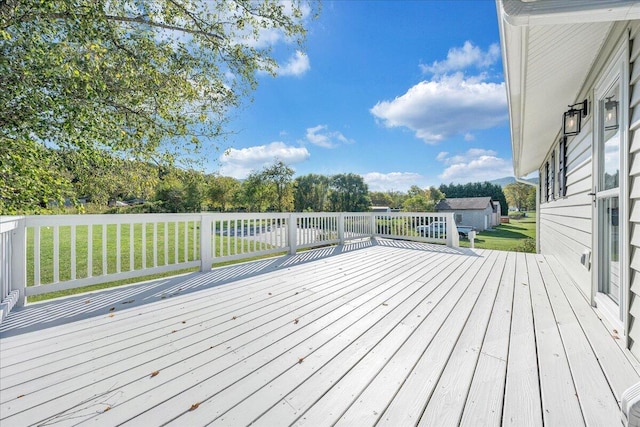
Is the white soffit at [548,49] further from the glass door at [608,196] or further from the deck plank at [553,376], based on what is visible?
the deck plank at [553,376]

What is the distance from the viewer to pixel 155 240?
3254mm

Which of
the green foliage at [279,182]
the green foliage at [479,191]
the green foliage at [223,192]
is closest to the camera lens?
the green foliage at [279,182]

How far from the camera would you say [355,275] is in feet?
11.7

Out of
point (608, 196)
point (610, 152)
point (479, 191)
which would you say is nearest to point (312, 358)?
point (608, 196)

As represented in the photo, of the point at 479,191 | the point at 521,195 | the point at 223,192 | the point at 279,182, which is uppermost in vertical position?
the point at 479,191

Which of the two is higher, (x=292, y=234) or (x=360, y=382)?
(x=292, y=234)

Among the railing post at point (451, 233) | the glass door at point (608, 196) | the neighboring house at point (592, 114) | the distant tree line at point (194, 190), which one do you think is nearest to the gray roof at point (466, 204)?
the distant tree line at point (194, 190)

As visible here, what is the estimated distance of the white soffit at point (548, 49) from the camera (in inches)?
50.0

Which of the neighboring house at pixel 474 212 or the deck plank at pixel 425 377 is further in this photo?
the neighboring house at pixel 474 212

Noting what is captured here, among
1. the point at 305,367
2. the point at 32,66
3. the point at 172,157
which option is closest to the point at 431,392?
the point at 305,367

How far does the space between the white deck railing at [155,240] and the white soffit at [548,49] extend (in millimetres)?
2820

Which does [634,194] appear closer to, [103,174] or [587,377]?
[587,377]

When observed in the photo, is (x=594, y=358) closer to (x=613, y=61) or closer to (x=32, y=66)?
(x=613, y=61)

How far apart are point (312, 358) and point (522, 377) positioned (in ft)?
3.81
